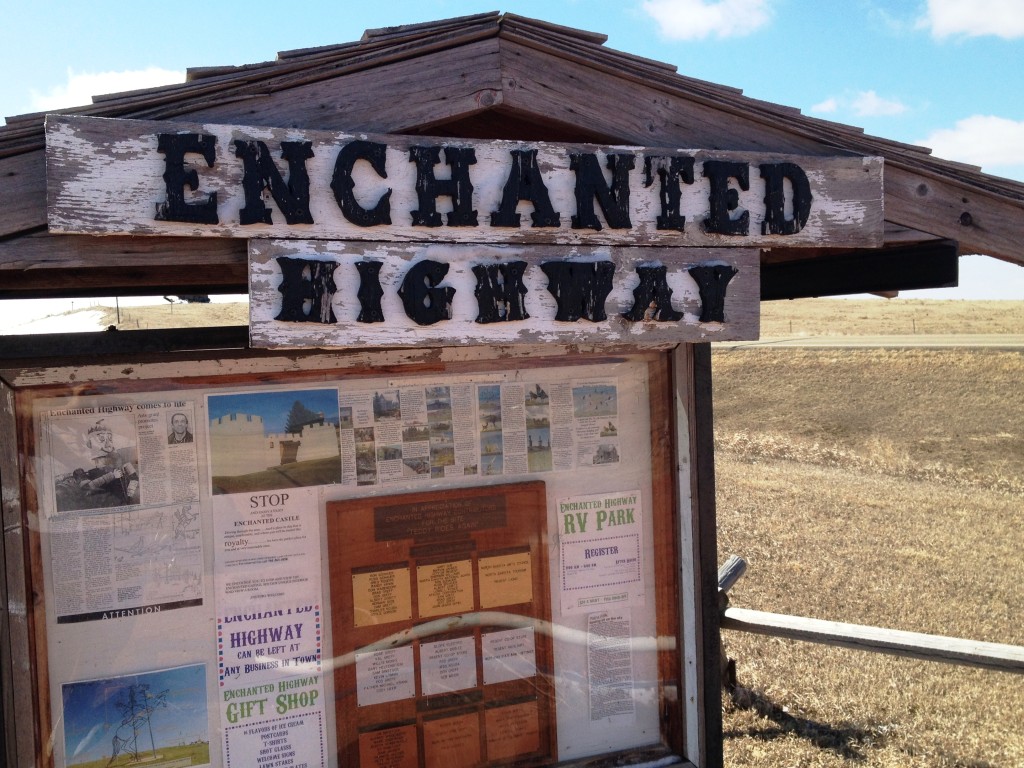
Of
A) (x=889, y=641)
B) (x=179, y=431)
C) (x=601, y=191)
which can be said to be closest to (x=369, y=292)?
(x=601, y=191)

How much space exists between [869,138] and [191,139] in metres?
2.21

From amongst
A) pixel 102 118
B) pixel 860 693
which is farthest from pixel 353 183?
pixel 860 693

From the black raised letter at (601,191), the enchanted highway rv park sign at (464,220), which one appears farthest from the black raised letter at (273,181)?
the black raised letter at (601,191)

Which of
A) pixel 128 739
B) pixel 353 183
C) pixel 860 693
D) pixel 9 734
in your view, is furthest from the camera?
pixel 860 693

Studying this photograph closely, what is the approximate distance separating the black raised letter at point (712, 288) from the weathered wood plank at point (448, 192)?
0.09 metres

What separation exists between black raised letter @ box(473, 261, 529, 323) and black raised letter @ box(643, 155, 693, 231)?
502 millimetres

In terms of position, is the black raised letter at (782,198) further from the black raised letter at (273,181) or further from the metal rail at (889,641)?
the metal rail at (889,641)

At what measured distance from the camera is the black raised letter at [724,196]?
2.66 metres

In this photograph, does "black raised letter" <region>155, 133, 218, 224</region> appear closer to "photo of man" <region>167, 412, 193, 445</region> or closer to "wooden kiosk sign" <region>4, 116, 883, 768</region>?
"wooden kiosk sign" <region>4, 116, 883, 768</region>

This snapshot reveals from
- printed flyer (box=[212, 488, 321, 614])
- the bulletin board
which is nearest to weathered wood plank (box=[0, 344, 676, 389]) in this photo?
the bulletin board

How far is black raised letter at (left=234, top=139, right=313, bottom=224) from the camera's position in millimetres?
2223

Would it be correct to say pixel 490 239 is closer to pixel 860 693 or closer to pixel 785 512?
pixel 860 693

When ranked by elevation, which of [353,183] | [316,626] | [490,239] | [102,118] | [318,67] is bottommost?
[316,626]

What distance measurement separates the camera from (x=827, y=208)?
2.79 meters
